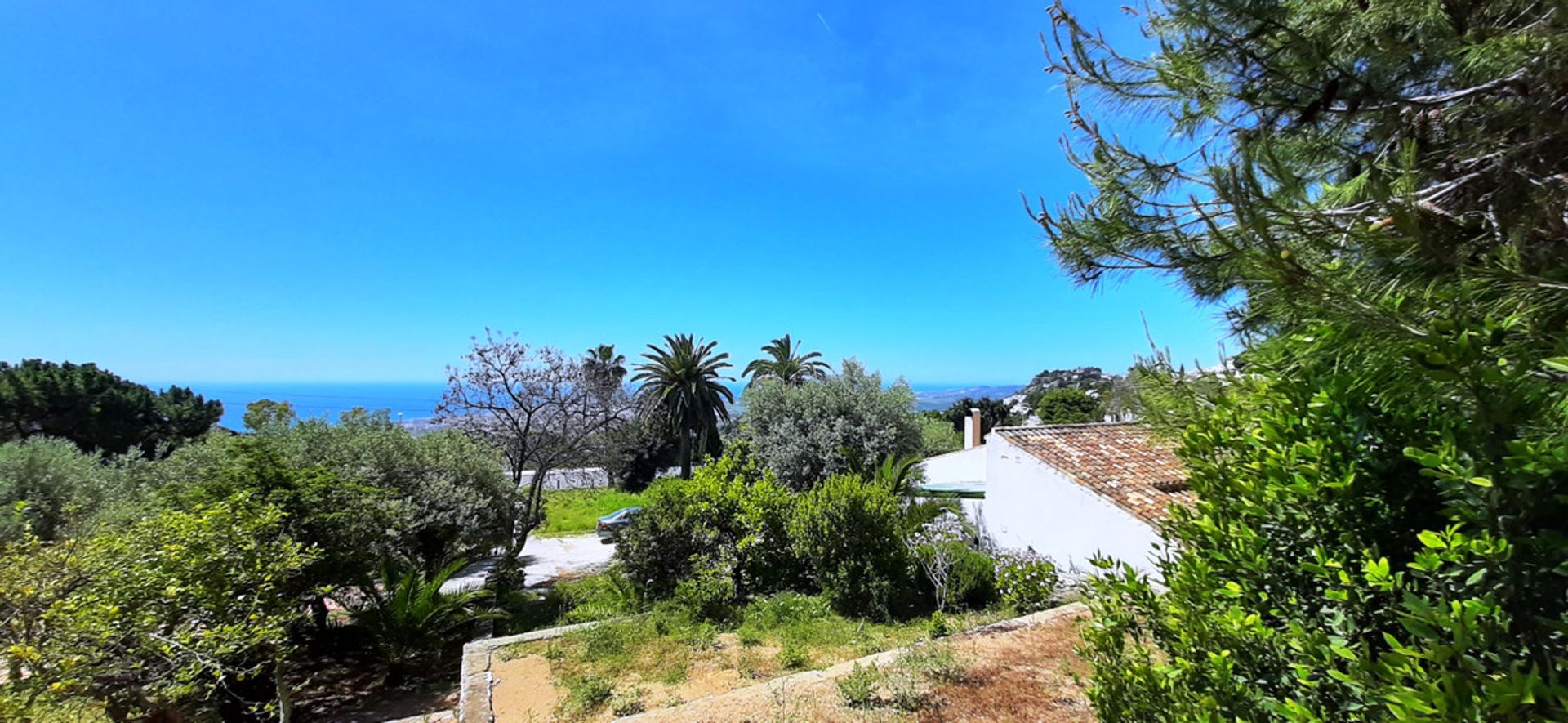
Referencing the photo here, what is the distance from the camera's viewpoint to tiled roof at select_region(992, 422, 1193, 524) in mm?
9289

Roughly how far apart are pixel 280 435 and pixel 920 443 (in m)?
15.8

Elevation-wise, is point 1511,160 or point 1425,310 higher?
point 1511,160

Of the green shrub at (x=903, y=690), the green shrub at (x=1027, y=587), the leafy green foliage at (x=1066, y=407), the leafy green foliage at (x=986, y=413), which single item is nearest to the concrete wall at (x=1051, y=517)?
the green shrub at (x=1027, y=587)

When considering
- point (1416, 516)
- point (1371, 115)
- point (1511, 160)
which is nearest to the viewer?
point (1416, 516)

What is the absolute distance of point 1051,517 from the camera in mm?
10562

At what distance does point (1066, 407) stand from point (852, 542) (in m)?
28.0

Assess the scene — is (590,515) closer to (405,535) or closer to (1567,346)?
(405,535)

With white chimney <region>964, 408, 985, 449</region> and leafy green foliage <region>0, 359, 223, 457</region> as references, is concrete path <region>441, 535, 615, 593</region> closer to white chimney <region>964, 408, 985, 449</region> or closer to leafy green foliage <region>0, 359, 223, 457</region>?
leafy green foliage <region>0, 359, 223, 457</region>

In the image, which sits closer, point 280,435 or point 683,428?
point 280,435

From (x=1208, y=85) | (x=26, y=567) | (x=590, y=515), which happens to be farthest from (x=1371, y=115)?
(x=590, y=515)

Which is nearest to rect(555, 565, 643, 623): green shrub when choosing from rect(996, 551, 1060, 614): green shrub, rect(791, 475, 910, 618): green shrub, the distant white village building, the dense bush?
the dense bush

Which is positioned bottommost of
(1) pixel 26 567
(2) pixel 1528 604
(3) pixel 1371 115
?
(1) pixel 26 567

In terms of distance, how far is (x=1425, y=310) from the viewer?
4.57 ft

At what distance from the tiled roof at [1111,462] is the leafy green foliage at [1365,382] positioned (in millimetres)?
6506
